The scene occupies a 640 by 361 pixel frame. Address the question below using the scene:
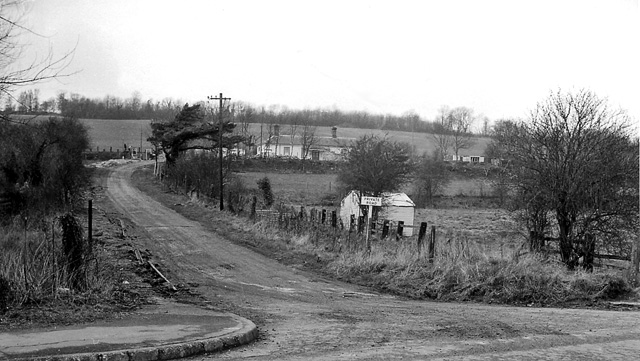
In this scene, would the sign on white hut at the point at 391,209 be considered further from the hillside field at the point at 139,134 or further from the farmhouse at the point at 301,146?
the hillside field at the point at 139,134

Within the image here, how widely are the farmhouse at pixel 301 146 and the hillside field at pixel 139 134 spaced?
→ 4.73m

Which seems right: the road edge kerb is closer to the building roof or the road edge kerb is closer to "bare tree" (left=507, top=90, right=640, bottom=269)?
"bare tree" (left=507, top=90, right=640, bottom=269)

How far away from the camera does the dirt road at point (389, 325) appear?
895 cm

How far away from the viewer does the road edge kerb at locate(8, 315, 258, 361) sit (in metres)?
7.70

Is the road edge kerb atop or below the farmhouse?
below

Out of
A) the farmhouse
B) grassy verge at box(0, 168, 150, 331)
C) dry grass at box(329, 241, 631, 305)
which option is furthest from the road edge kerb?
the farmhouse

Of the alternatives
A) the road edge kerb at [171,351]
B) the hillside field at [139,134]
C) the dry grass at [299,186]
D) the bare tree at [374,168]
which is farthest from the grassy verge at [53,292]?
the hillside field at [139,134]

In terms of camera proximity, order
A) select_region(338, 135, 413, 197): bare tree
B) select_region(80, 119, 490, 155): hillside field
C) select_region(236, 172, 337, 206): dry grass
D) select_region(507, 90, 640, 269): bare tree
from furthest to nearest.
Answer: select_region(80, 119, 490, 155): hillside field → select_region(236, 172, 337, 206): dry grass → select_region(338, 135, 413, 197): bare tree → select_region(507, 90, 640, 269): bare tree

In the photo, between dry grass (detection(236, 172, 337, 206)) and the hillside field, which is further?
the hillside field

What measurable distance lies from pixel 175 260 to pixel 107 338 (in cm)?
1405

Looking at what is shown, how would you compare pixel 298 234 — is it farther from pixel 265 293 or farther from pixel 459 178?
pixel 459 178

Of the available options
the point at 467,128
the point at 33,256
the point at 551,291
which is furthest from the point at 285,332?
the point at 467,128

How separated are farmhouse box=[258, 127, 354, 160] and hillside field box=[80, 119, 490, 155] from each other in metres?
4.73

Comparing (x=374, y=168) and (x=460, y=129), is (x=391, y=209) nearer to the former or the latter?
(x=374, y=168)
